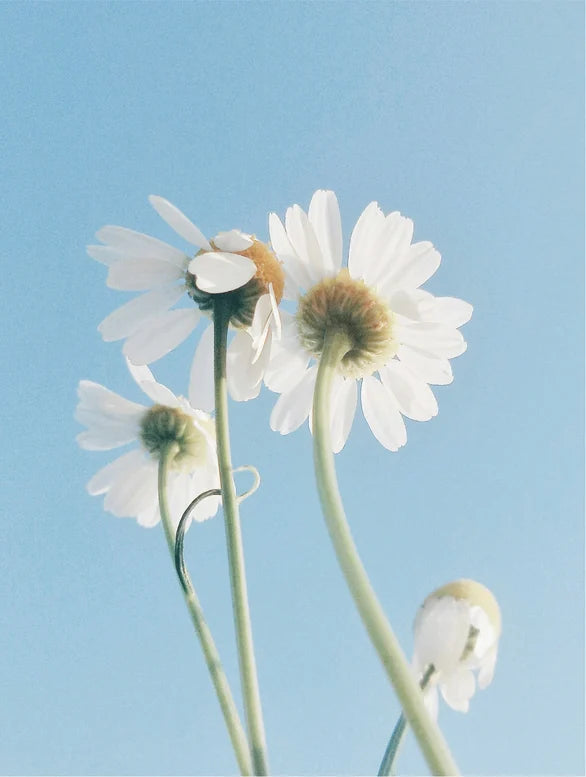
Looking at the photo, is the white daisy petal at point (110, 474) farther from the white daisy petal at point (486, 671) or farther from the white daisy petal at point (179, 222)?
the white daisy petal at point (486, 671)

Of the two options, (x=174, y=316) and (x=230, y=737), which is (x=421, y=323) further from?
(x=230, y=737)

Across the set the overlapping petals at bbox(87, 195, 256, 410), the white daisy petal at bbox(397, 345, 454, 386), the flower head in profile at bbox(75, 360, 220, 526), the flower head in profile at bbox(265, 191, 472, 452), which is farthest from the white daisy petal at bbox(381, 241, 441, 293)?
the flower head in profile at bbox(75, 360, 220, 526)

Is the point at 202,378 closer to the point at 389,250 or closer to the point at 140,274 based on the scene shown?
the point at 140,274

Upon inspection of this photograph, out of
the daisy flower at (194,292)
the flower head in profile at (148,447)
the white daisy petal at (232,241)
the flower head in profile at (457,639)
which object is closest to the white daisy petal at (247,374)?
the daisy flower at (194,292)

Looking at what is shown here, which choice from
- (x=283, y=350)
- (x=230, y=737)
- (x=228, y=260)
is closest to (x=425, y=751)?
(x=230, y=737)

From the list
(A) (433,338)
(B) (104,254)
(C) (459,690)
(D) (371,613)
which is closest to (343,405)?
(A) (433,338)
